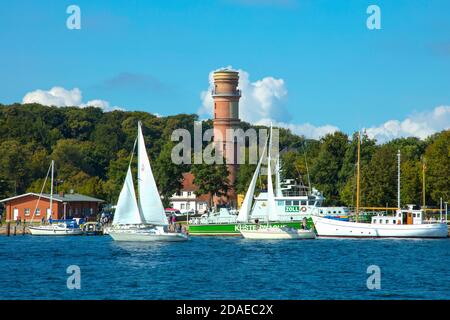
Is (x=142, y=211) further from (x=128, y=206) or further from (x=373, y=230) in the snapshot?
(x=373, y=230)

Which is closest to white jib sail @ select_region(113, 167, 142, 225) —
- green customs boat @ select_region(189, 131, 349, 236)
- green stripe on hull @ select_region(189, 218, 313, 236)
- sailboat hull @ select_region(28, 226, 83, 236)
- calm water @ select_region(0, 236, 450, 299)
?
calm water @ select_region(0, 236, 450, 299)

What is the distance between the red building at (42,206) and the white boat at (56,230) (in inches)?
481

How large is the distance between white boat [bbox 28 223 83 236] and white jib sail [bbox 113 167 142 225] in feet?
60.5

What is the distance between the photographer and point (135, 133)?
178m

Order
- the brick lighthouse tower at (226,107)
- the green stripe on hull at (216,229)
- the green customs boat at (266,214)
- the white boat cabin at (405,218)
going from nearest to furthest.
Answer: the white boat cabin at (405,218) < the green customs boat at (266,214) < the green stripe on hull at (216,229) < the brick lighthouse tower at (226,107)

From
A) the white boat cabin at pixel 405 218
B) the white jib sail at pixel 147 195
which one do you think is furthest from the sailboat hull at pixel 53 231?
the white boat cabin at pixel 405 218

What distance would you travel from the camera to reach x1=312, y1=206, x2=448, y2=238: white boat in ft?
295

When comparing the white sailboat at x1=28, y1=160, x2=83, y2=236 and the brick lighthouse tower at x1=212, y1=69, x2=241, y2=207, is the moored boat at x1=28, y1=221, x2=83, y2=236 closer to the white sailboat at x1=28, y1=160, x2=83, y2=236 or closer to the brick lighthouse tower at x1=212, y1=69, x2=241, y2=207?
the white sailboat at x1=28, y1=160, x2=83, y2=236

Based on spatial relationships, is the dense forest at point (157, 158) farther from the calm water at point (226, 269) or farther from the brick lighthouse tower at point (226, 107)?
the calm water at point (226, 269)

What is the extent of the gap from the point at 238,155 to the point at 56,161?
1102 inches

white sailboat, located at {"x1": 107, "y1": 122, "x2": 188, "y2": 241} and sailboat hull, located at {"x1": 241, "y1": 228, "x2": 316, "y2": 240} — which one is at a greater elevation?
white sailboat, located at {"x1": 107, "y1": 122, "x2": 188, "y2": 241}

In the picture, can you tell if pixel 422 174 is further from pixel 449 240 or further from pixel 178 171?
pixel 178 171

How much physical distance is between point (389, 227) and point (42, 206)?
43.5m

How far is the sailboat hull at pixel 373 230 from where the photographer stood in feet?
295
